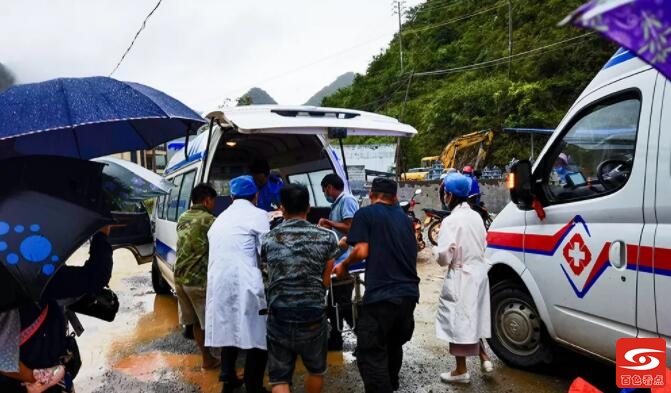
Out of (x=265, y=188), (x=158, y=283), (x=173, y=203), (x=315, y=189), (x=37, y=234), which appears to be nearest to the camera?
(x=37, y=234)

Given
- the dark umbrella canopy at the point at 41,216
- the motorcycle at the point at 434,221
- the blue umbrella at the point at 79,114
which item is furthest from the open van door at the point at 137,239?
the motorcycle at the point at 434,221

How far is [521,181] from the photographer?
3773 mm

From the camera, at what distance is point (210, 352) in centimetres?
443

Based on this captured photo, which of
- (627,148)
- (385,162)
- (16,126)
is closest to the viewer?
(16,126)

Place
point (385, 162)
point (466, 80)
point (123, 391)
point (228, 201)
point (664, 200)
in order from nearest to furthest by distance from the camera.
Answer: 1. point (664, 200)
2. point (123, 391)
3. point (228, 201)
4. point (385, 162)
5. point (466, 80)

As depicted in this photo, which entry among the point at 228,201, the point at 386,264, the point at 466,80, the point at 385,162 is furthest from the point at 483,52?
the point at 386,264

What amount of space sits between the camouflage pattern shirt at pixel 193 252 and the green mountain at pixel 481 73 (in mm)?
18444

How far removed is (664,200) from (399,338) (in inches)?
74.6

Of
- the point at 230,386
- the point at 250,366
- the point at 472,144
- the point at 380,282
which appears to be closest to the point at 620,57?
the point at 380,282

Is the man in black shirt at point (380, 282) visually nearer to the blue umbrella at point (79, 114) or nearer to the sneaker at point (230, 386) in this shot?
the sneaker at point (230, 386)

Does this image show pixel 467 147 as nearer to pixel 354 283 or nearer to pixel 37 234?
pixel 354 283

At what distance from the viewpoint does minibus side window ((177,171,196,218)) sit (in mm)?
5533

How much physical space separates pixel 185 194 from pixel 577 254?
4.30 m

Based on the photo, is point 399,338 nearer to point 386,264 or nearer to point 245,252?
point 386,264
